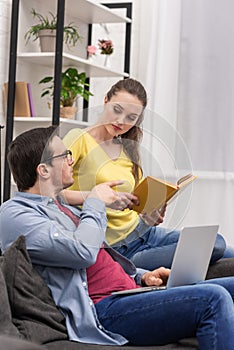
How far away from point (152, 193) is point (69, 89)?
2338 mm

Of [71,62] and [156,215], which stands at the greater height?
[71,62]

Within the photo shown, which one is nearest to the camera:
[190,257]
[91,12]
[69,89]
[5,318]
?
[5,318]

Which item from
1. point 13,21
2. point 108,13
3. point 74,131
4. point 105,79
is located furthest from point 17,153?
point 105,79

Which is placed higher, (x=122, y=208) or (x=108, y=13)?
(x=108, y=13)

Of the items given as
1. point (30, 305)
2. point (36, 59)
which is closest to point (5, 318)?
point (30, 305)

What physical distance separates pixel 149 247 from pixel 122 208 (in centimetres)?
88

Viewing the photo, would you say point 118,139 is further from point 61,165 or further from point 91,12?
point 91,12

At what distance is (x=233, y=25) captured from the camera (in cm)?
464

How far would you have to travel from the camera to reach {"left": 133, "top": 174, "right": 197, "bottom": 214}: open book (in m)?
2.17

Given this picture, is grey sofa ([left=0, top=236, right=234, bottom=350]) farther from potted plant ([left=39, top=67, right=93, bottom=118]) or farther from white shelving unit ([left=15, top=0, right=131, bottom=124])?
potted plant ([left=39, top=67, right=93, bottom=118])

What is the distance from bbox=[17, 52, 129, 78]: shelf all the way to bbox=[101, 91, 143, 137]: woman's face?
6.62 feet

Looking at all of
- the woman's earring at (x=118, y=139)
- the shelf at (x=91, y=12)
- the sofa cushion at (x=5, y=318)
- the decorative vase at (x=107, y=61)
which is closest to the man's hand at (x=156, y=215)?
the woman's earring at (x=118, y=139)

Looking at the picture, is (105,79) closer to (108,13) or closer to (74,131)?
(108,13)

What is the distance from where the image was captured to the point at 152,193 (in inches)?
85.8
